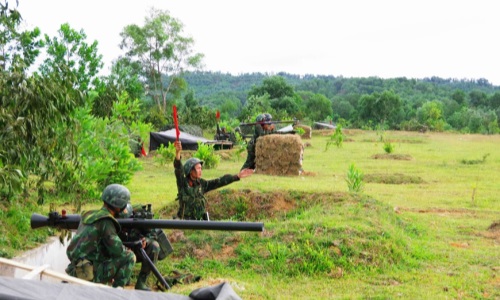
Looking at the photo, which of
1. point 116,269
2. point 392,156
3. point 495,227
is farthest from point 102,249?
point 392,156

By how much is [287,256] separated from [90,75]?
45.1ft

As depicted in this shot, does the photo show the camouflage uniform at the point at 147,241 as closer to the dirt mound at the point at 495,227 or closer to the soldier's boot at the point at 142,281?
Answer: the soldier's boot at the point at 142,281

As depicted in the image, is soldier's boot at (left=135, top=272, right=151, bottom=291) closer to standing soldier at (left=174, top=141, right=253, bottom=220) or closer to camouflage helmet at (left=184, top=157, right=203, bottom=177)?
standing soldier at (left=174, top=141, right=253, bottom=220)

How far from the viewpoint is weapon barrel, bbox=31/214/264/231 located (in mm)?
6633

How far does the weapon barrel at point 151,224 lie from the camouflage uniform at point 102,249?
151mm

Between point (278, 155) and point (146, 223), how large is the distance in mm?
13583

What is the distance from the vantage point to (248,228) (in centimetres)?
652

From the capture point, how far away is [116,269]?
7.75 meters

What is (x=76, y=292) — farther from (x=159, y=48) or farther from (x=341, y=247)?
(x=159, y=48)

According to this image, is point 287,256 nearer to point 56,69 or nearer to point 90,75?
point 56,69

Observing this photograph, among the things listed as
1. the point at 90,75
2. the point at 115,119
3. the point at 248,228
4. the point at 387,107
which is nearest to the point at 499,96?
the point at 387,107

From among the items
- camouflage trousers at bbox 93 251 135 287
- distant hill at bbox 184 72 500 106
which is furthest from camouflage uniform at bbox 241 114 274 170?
distant hill at bbox 184 72 500 106

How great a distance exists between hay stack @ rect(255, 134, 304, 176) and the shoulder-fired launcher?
44.2 ft

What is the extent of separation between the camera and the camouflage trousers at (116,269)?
25.3 feet
